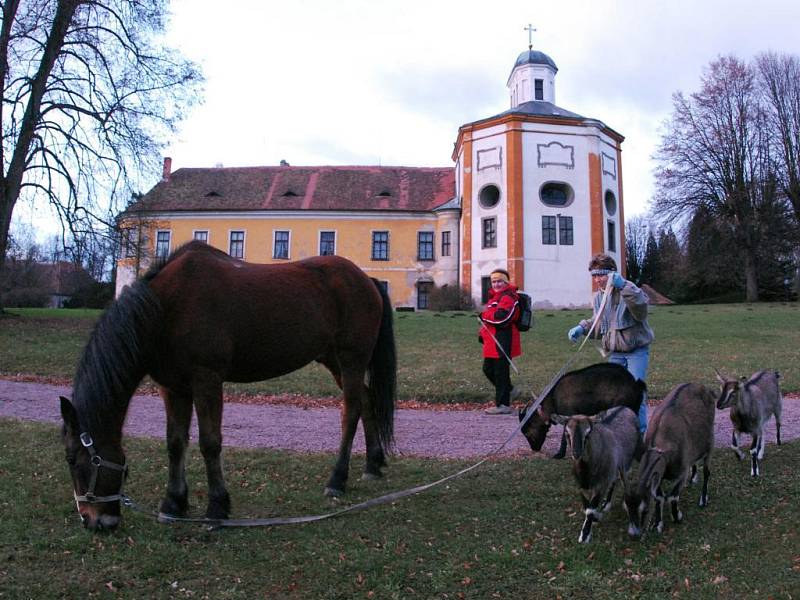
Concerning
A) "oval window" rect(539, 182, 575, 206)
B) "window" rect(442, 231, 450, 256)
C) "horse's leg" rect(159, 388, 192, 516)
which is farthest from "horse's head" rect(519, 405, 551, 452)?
"window" rect(442, 231, 450, 256)

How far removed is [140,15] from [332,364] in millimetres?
21258

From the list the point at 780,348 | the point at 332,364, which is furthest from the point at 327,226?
the point at 332,364

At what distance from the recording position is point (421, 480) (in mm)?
6023

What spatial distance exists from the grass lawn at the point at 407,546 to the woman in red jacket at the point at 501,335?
3.84 m

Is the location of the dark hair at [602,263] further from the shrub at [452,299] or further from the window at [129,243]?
the shrub at [452,299]

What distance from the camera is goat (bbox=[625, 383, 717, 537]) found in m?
4.52

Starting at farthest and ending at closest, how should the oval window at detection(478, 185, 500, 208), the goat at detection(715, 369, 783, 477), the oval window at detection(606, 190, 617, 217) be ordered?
the oval window at detection(606, 190, 617, 217)
the oval window at detection(478, 185, 500, 208)
the goat at detection(715, 369, 783, 477)

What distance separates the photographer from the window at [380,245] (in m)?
48.5

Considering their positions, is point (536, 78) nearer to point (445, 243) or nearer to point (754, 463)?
point (445, 243)

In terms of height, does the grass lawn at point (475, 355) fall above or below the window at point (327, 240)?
below

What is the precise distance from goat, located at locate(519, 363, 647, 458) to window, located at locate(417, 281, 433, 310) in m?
40.6

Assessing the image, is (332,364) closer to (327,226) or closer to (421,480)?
(421,480)

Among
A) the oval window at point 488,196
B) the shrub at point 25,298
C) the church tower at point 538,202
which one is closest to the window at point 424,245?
the church tower at point 538,202

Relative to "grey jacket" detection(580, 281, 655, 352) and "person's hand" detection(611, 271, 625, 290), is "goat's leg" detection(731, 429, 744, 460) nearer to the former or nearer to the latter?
"grey jacket" detection(580, 281, 655, 352)
